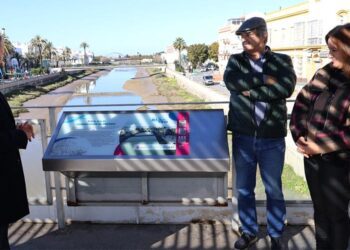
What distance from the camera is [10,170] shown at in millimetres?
2637

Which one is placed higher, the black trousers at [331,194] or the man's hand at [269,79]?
the man's hand at [269,79]

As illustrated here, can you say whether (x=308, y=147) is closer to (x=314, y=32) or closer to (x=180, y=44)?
(x=314, y=32)

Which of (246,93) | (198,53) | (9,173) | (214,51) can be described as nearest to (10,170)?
(9,173)

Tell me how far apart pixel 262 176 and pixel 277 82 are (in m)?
0.77

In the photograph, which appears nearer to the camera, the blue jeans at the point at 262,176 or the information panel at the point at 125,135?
the blue jeans at the point at 262,176

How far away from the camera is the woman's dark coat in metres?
2.57

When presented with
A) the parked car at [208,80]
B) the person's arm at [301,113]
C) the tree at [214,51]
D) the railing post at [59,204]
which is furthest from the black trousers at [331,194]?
the tree at [214,51]

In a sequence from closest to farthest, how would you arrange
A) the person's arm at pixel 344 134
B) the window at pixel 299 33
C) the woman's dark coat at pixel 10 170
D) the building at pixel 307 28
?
the person's arm at pixel 344 134
the woman's dark coat at pixel 10 170
the building at pixel 307 28
the window at pixel 299 33

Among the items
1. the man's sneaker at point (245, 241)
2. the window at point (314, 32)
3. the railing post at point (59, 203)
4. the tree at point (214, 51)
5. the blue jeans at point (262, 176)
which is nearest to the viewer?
the blue jeans at point (262, 176)

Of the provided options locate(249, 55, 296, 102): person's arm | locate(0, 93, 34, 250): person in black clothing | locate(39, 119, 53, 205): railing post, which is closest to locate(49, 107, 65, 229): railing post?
locate(39, 119, 53, 205): railing post

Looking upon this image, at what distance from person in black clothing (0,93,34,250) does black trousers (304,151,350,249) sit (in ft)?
6.09

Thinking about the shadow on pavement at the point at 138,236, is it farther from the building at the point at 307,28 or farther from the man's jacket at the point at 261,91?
the building at the point at 307,28

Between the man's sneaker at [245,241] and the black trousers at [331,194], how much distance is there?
78 centimetres

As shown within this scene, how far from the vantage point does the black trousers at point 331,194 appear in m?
2.49
